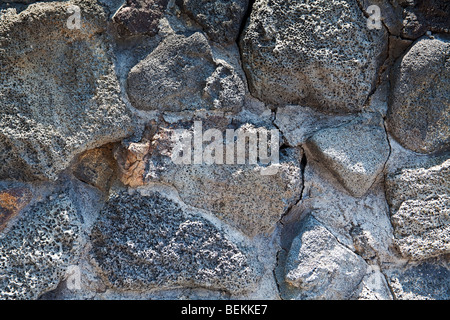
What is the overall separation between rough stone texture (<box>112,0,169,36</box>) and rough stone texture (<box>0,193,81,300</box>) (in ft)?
1.76

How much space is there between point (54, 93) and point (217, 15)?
53cm

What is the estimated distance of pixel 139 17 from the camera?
1.27 metres

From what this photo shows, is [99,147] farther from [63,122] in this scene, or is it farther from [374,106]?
[374,106]

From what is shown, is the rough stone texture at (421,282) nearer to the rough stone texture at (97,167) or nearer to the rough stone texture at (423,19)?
the rough stone texture at (423,19)

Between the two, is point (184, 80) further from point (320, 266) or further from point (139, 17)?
point (320, 266)

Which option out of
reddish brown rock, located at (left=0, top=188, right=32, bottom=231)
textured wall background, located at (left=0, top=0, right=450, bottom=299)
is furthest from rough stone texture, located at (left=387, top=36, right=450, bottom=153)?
reddish brown rock, located at (left=0, top=188, right=32, bottom=231)

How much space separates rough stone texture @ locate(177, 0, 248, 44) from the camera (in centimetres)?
130

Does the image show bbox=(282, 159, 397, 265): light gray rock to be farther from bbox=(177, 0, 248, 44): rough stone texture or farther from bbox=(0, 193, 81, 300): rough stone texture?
bbox=(0, 193, 81, 300): rough stone texture

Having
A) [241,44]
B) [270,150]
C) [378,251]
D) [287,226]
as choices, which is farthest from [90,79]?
[378,251]

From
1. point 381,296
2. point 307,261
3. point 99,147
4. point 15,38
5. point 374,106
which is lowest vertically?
point 381,296

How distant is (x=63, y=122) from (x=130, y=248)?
1.36 ft

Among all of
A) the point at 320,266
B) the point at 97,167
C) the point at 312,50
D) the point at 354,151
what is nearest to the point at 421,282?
the point at 320,266

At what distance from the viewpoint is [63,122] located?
125 centimetres

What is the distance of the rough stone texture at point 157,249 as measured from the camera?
1303mm
